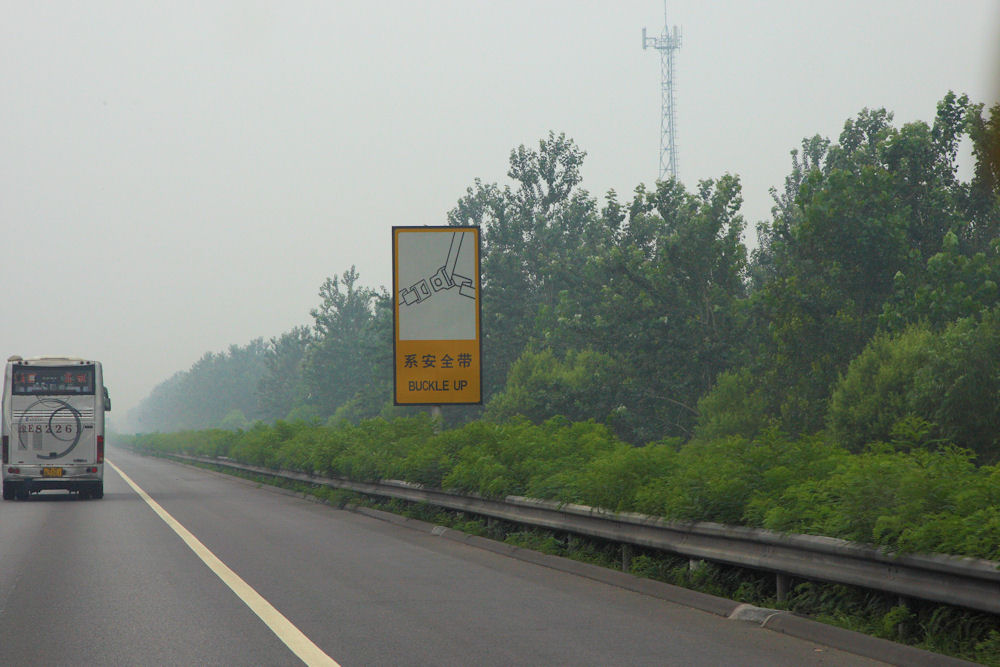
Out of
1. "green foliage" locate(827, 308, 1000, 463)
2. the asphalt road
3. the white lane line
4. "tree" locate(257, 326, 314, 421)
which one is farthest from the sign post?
"tree" locate(257, 326, 314, 421)

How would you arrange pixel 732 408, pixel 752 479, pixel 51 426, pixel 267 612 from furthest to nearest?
pixel 732 408 < pixel 51 426 < pixel 752 479 < pixel 267 612

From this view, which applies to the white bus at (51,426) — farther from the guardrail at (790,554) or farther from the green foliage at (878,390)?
the green foliage at (878,390)

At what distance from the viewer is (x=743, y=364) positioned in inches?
2392

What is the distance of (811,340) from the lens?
55.1 meters

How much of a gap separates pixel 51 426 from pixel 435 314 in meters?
12.5

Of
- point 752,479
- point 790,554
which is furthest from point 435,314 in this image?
point 790,554

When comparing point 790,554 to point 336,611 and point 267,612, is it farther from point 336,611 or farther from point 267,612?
point 267,612

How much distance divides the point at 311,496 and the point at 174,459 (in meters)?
54.1

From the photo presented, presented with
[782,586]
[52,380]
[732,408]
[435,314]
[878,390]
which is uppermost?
[435,314]

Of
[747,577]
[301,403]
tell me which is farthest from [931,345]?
[301,403]

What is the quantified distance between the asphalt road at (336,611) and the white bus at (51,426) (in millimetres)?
13536

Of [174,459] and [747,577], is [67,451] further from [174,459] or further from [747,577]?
[174,459]

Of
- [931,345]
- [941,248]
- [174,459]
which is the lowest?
[174,459]

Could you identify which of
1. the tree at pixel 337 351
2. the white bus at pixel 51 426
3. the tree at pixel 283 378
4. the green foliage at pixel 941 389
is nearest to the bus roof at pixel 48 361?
the white bus at pixel 51 426
